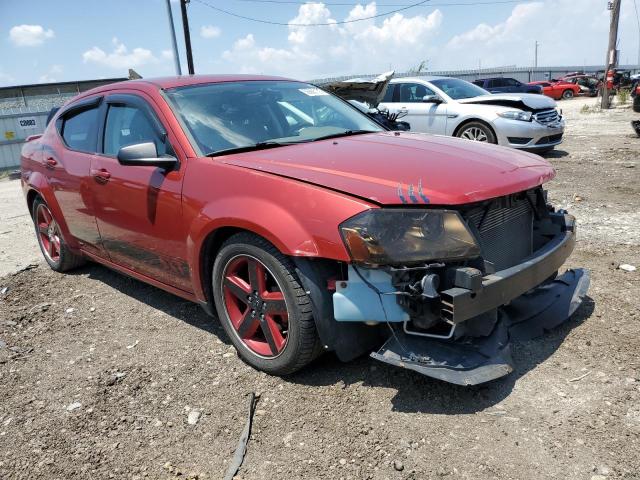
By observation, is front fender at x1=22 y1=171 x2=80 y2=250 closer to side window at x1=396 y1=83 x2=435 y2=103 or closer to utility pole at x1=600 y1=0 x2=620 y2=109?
side window at x1=396 y1=83 x2=435 y2=103

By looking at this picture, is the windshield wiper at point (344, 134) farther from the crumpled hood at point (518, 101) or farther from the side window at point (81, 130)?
the crumpled hood at point (518, 101)

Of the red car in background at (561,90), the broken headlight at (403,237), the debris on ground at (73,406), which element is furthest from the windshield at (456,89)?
the red car in background at (561,90)

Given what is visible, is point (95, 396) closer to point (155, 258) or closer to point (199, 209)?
point (155, 258)

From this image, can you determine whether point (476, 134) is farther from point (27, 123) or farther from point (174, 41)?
point (27, 123)

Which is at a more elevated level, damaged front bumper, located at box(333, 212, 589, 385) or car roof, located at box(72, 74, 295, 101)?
car roof, located at box(72, 74, 295, 101)

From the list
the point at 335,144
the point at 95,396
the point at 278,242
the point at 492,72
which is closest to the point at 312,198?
the point at 278,242

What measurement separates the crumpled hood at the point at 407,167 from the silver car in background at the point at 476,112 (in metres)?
6.19

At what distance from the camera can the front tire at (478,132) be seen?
31.8 feet

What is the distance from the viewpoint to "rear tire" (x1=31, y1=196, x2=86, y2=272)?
501cm

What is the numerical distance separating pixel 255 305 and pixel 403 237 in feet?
3.33

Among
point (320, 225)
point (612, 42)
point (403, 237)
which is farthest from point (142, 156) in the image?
point (612, 42)

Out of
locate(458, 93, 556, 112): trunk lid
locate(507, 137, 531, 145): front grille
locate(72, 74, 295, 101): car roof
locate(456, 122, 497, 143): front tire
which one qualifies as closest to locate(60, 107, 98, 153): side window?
locate(72, 74, 295, 101): car roof

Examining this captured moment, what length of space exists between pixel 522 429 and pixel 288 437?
42.8 inches

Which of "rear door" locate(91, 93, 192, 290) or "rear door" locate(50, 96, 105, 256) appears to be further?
"rear door" locate(50, 96, 105, 256)
